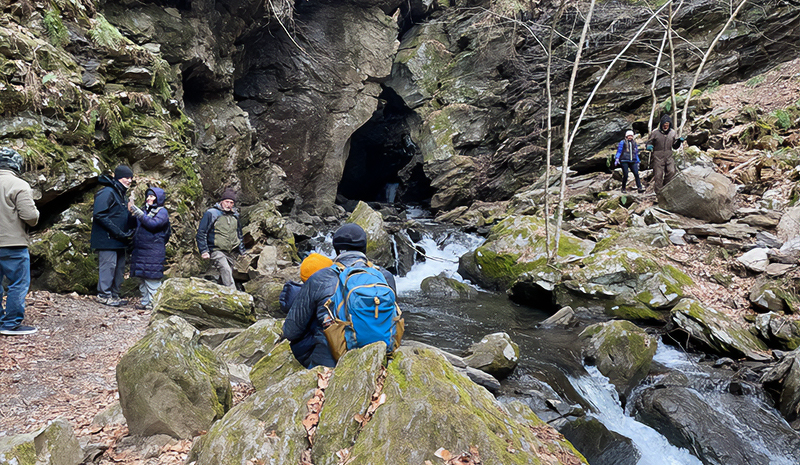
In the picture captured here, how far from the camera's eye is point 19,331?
493cm

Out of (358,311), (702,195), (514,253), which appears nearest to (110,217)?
(358,311)

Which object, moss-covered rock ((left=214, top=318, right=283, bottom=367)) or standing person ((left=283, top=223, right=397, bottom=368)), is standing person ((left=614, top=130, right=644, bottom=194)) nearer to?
moss-covered rock ((left=214, top=318, right=283, bottom=367))

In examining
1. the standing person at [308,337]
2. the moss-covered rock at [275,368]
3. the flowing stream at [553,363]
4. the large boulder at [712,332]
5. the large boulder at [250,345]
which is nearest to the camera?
the standing person at [308,337]

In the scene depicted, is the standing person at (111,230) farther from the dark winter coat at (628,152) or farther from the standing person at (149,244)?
the dark winter coat at (628,152)

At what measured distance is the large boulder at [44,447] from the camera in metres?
2.37

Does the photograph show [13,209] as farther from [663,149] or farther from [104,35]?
[663,149]

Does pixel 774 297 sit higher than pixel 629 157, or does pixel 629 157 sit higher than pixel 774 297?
pixel 629 157

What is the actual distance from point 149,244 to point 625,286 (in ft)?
29.8

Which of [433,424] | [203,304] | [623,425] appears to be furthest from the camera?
[203,304]

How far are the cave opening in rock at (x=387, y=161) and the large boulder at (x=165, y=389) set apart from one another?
21796 mm

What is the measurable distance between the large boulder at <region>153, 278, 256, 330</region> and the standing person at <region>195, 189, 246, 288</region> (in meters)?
0.93

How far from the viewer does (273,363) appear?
4.60 meters

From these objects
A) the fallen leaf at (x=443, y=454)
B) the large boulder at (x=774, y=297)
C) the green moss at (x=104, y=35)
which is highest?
the green moss at (x=104, y=35)

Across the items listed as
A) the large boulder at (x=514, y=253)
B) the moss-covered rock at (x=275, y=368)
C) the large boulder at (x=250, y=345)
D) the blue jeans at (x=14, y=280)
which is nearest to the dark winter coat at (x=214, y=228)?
the large boulder at (x=250, y=345)
